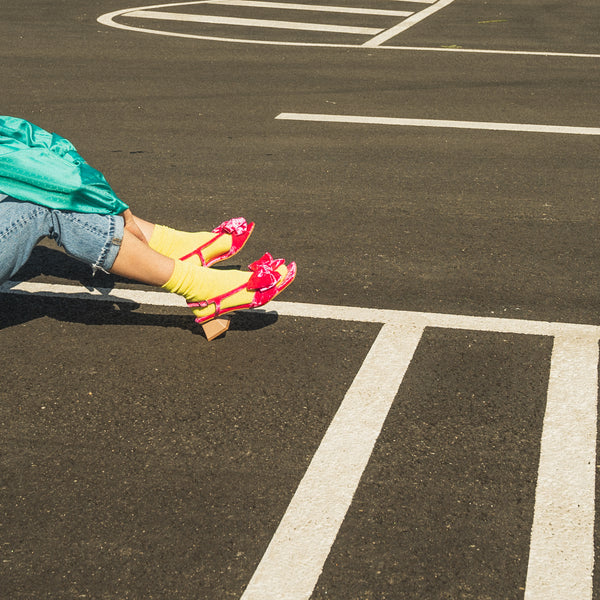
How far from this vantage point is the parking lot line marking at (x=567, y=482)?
2965mm

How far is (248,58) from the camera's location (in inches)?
448

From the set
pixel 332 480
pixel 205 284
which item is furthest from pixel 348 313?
pixel 332 480

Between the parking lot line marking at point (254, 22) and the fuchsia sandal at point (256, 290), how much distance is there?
9.62 meters

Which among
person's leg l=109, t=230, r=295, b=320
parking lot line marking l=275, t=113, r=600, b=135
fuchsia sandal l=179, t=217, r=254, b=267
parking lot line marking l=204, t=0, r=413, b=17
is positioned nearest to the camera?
person's leg l=109, t=230, r=295, b=320

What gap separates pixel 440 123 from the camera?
8484 millimetres

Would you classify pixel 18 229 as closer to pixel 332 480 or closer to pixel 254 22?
pixel 332 480

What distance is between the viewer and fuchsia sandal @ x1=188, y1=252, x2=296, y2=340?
4.37 metres

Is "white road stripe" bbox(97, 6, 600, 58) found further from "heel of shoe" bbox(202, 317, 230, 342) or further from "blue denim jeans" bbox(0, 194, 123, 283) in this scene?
"blue denim jeans" bbox(0, 194, 123, 283)

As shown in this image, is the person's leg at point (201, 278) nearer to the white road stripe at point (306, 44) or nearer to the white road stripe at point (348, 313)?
the white road stripe at point (348, 313)

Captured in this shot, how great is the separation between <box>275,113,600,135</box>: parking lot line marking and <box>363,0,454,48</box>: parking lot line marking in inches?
156

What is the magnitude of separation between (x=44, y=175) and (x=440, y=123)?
16.9 feet

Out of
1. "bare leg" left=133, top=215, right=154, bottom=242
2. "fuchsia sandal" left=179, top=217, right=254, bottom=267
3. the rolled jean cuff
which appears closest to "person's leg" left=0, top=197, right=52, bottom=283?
the rolled jean cuff

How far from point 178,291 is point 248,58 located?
7594mm

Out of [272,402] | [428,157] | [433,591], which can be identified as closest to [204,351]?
[272,402]
